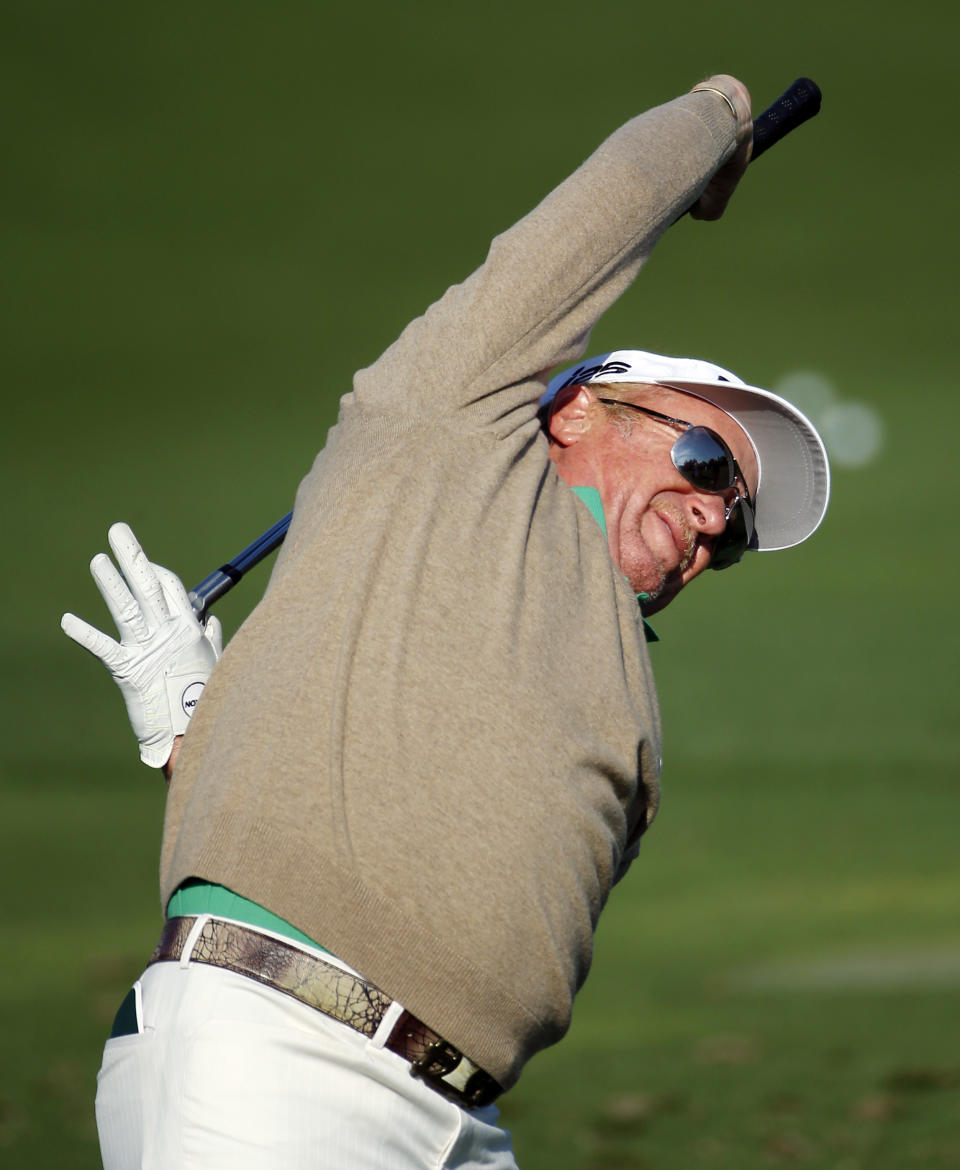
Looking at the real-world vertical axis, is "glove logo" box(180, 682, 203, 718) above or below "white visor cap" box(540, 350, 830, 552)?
below

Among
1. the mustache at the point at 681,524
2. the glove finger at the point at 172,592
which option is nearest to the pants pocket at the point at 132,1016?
the glove finger at the point at 172,592

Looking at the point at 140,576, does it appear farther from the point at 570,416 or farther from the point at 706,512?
the point at 706,512

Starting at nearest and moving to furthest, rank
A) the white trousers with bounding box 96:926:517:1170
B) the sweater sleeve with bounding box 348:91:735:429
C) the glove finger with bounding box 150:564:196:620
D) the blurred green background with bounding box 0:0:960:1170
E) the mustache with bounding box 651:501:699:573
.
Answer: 1. the white trousers with bounding box 96:926:517:1170
2. the sweater sleeve with bounding box 348:91:735:429
3. the mustache with bounding box 651:501:699:573
4. the glove finger with bounding box 150:564:196:620
5. the blurred green background with bounding box 0:0:960:1170

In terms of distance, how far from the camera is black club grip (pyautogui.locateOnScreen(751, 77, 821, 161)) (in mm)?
1945

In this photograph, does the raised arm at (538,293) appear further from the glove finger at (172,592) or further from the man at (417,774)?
the glove finger at (172,592)

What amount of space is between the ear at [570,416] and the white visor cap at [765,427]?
0.02m

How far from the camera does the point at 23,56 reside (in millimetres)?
7988

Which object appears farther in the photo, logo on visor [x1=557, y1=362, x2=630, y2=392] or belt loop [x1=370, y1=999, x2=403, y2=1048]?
logo on visor [x1=557, y1=362, x2=630, y2=392]

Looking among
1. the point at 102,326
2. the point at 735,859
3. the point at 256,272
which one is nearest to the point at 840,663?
the point at 735,859

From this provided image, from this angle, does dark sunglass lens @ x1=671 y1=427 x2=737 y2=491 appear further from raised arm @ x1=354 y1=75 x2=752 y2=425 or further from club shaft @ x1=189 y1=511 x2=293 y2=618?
club shaft @ x1=189 y1=511 x2=293 y2=618

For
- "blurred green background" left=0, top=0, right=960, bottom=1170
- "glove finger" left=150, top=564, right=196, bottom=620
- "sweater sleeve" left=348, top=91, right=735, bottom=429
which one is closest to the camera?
"sweater sleeve" left=348, top=91, right=735, bottom=429

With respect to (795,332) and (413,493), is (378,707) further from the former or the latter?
(795,332)

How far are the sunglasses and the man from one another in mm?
263

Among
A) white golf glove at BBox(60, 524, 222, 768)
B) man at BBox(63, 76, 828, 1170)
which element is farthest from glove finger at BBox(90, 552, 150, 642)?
man at BBox(63, 76, 828, 1170)
